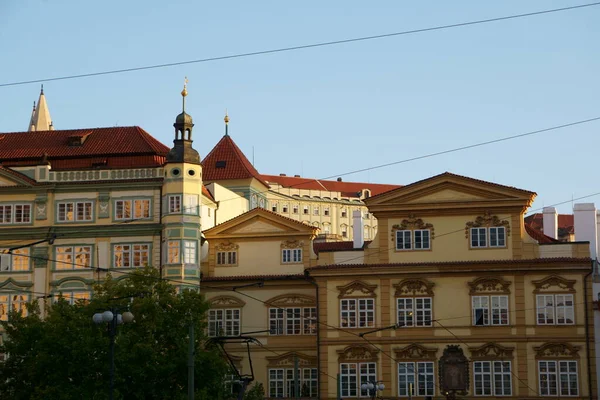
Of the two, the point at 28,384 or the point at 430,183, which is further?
the point at 430,183

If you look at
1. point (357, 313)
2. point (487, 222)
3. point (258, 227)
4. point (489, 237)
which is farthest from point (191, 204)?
point (489, 237)

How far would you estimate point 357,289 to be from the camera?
76.3 metres

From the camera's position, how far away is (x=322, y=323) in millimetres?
76250

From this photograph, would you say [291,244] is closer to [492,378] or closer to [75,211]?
[75,211]

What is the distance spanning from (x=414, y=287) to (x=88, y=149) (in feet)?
74.5

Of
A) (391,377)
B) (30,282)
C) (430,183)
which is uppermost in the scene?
(430,183)

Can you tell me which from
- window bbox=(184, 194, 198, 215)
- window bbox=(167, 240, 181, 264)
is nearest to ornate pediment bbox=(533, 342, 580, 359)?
window bbox=(167, 240, 181, 264)

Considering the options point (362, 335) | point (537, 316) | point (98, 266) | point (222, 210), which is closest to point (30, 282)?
point (98, 266)

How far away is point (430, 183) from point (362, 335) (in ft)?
31.3

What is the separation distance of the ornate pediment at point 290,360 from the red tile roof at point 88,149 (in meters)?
14.0

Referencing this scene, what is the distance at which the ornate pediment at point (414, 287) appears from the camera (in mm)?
75375

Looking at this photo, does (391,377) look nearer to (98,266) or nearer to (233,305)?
(233,305)

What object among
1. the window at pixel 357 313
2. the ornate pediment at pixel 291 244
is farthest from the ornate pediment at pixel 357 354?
the ornate pediment at pixel 291 244

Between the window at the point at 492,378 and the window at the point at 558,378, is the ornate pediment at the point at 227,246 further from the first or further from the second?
the window at the point at 558,378
